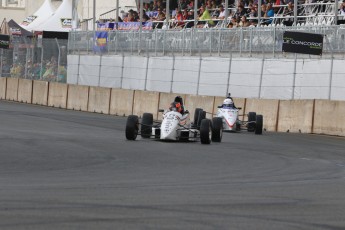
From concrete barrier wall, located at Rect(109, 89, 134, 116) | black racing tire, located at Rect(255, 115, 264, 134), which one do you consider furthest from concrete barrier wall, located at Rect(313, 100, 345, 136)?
concrete barrier wall, located at Rect(109, 89, 134, 116)

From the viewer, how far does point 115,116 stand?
36.0 meters

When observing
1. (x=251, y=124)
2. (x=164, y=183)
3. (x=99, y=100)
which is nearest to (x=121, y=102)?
(x=99, y=100)

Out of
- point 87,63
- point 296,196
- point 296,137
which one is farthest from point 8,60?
point 296,196

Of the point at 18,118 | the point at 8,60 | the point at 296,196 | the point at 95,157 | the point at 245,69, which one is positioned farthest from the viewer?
the point at 8,60

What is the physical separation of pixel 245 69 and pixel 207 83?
77.7 inches

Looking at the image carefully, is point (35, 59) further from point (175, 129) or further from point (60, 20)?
point (175, 129)

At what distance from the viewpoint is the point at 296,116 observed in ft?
95.7

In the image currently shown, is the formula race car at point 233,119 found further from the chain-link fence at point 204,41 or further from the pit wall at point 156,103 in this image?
the chain-link fence at point 204,41

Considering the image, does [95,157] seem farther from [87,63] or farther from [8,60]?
[8,60]

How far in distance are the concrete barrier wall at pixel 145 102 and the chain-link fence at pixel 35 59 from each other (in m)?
8.10

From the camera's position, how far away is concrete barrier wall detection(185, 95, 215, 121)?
32.9 m

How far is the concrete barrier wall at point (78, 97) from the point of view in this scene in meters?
38.9

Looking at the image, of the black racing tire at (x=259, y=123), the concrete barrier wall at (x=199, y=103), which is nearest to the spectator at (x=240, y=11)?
the concrete barrier wall at (x=199, y=103)

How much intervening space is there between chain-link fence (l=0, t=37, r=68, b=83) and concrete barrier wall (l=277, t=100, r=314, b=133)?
51.1ft
